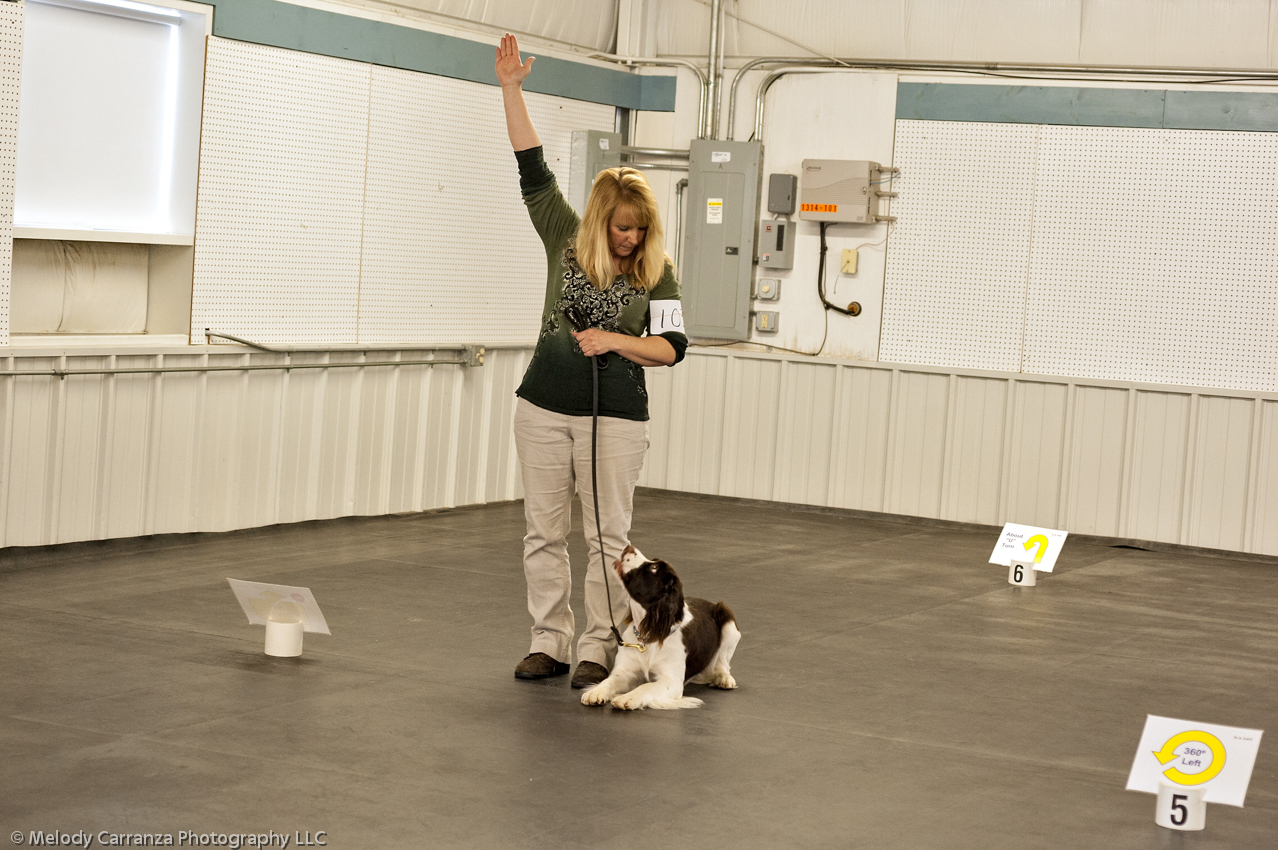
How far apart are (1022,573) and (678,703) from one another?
376cm

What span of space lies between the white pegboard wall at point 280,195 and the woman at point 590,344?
11.4ft

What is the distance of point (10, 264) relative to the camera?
24.1 ft

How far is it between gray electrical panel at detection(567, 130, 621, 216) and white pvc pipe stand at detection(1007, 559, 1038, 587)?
14.7 ft

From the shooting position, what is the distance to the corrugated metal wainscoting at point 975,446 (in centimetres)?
1020

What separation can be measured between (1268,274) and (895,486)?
294 centimetres

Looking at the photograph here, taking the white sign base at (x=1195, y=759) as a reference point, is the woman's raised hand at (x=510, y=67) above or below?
above

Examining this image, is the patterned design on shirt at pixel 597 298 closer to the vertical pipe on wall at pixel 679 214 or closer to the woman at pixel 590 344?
the woman at pixel 590 344

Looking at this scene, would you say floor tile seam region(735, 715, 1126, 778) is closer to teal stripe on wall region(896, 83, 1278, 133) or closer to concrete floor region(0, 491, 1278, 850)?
concrete floor region(0, 491, 1278, 850)

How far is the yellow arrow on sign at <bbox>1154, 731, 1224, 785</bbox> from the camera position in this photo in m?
4.31

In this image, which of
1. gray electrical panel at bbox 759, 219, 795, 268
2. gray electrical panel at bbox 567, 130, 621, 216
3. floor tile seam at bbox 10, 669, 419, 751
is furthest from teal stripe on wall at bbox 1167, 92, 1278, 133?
floor tile seam at bbox 10, 669, 419, 751

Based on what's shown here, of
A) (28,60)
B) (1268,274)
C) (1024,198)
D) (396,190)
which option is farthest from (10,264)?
(1268,274)

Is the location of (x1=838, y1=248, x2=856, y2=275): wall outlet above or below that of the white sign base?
above

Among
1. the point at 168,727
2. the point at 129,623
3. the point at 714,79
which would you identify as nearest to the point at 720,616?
the point at 168,727

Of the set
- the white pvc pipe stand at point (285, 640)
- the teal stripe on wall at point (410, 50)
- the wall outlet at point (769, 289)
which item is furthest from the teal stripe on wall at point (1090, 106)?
the white pvc pipe stand at point (285, 640)
